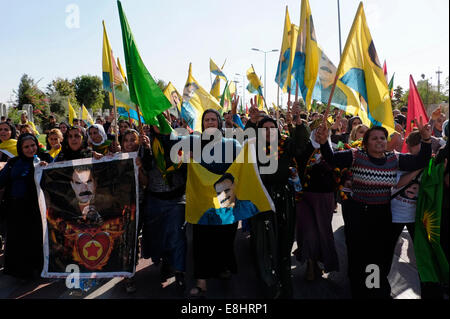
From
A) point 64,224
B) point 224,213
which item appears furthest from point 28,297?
point 224,213

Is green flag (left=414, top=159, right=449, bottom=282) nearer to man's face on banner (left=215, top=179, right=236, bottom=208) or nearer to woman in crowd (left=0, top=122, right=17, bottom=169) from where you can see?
man's face on banner (left=215, top=179, right=236, bottom=208)

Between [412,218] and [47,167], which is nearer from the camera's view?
[412,218]

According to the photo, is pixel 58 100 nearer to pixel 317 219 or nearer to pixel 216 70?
pixel 216 70

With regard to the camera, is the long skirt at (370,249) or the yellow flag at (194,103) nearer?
the long skirt at (370,249)

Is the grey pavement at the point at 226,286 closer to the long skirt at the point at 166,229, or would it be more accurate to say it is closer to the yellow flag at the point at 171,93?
the long skirt at the point at 166,229

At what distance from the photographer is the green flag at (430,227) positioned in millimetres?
2803

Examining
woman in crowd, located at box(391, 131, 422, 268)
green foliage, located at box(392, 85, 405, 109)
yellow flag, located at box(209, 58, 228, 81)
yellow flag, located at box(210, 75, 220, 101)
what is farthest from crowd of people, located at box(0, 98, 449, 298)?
green foliage, located at box(392, 85, 405, 109)

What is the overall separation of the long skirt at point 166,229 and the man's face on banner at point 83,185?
2.07ft

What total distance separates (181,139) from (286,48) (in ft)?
8.14

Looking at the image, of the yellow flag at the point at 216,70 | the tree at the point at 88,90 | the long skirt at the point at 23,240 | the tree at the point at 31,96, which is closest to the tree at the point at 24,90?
the tree at the point at 31,96

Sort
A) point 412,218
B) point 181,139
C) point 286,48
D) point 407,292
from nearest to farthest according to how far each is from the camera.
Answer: point 412,218 → point 407,292 → point 181,139 → point 286,48

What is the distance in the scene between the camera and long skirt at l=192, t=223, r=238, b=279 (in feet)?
12.1

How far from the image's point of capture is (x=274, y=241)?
359 cm
